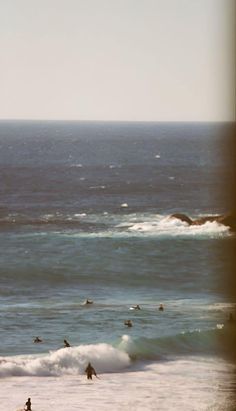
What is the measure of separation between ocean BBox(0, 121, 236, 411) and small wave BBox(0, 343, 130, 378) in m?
0.04

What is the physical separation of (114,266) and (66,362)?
1672 cm

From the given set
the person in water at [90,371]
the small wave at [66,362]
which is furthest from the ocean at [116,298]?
the person in water at [90,371]

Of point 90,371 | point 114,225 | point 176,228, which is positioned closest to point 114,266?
point 176,228

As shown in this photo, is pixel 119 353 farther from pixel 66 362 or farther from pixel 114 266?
pixel 114 266

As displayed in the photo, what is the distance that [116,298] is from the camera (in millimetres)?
40875

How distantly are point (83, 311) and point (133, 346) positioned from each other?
541 centimetres

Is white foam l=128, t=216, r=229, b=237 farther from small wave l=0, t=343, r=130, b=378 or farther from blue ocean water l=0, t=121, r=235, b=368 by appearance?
small wave l=0, t=343, r=130, b=378

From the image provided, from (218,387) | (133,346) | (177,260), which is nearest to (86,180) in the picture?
(177,260)

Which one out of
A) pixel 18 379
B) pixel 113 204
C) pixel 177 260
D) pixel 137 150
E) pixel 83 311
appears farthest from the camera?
pixel 137 150

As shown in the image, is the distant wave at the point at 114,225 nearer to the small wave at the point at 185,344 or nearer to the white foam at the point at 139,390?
the small wave at the point at 185,344

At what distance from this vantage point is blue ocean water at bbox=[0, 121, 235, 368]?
34.2 meters

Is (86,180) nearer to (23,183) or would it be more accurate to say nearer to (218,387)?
(23,183)

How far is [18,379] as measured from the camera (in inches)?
1131

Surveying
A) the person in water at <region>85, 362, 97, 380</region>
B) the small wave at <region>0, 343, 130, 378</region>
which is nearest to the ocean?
the small wave at <region>0, 343, 130, 378</region>
